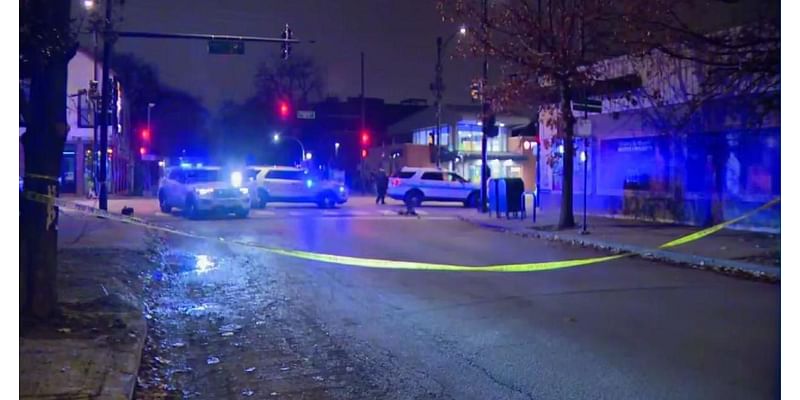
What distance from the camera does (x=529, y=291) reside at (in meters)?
10.8

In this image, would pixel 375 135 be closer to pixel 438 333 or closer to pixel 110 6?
pixel 110 6

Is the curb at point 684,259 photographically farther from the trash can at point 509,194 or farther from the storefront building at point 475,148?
the storefront building at point 475,148

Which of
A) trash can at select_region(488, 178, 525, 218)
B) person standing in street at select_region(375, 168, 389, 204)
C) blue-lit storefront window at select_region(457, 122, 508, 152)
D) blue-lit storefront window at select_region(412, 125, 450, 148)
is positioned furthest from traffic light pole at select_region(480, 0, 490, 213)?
blue-lit storefront window at select_region(457, 122, 508, 152)

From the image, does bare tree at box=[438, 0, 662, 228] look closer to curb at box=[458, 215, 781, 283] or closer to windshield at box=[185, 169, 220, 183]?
curb at box=[458, 215, 781, 283]

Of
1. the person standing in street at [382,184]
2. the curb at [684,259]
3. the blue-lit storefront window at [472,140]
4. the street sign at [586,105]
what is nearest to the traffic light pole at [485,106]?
the street sign at [586,105]

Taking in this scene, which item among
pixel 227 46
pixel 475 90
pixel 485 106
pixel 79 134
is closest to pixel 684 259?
pixel 475 90

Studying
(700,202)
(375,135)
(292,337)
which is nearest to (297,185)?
(700,202)

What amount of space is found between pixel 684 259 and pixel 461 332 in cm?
769

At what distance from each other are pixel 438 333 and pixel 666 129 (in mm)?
15496

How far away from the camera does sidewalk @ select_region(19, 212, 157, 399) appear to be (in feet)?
A: 19.2

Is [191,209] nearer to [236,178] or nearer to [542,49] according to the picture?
[236,178]

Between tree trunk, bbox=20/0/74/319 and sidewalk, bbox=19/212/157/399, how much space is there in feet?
1.12

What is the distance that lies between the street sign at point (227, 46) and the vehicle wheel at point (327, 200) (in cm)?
1054
